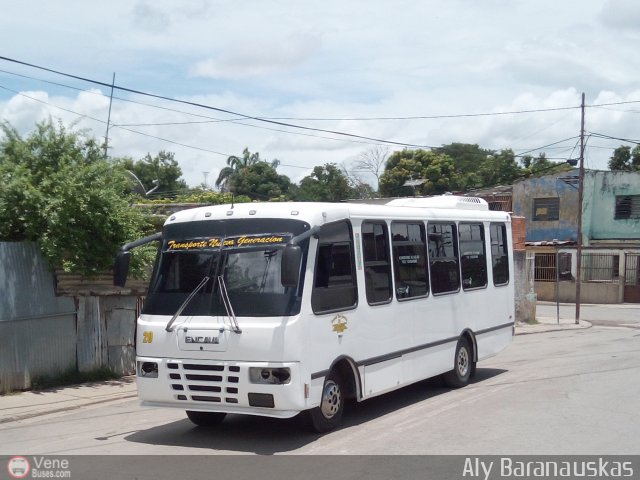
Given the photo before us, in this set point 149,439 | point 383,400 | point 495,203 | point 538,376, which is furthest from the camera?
point 495,203

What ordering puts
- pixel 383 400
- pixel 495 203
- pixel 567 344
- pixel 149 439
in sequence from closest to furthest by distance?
pixel 149 439 < pixel 383 400 < pixel 567 344 < pixel 495 203

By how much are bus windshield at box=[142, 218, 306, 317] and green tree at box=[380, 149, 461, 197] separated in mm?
43001

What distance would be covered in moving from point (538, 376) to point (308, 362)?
264 inches

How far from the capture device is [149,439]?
9203 millimetres

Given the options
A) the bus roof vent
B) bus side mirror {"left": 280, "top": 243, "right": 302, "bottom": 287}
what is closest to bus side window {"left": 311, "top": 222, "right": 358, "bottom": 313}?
bus side mirror {"left": 280, "top": 243, "right": 302, "bottom": 287}

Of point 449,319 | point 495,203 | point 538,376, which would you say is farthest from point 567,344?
point 495,203

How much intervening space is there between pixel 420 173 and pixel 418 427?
145 feet

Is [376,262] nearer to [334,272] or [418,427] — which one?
[334,272]

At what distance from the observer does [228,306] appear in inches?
343

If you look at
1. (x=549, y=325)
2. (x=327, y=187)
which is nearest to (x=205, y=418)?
(x=549, y=325)

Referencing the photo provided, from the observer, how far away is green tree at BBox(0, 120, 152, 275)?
12617 mm

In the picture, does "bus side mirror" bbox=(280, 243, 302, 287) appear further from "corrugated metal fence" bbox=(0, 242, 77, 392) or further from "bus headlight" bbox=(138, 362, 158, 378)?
"corrugated metal fence" bbox=(0, 242, 77, 392)
